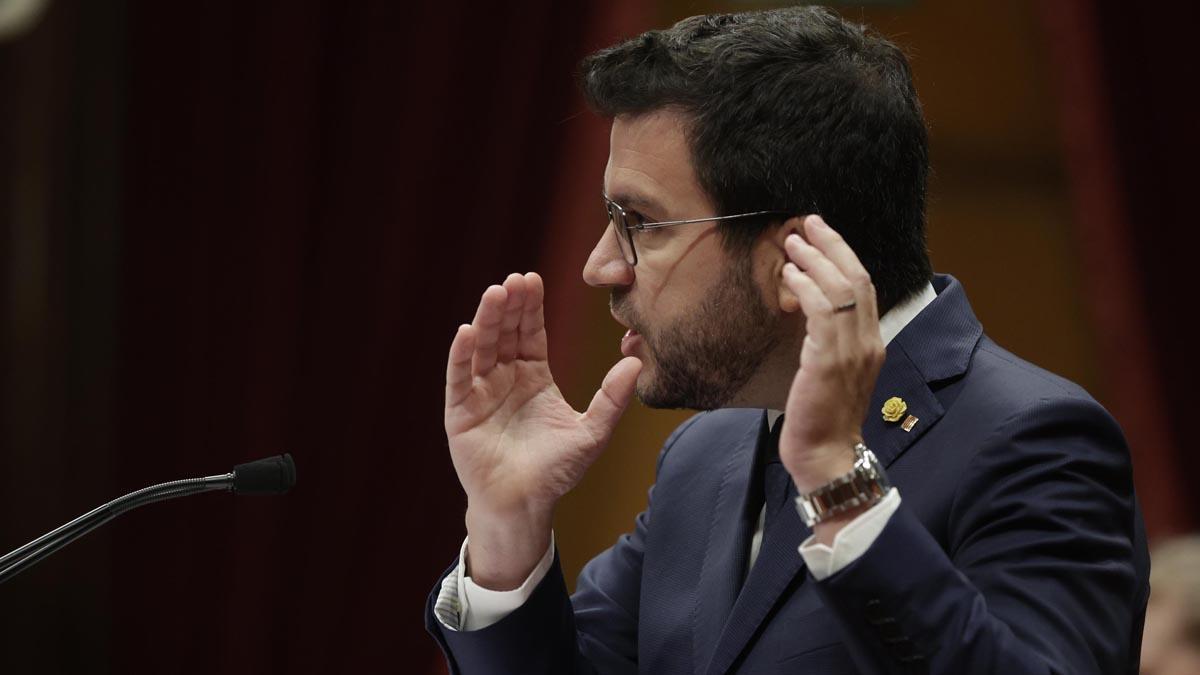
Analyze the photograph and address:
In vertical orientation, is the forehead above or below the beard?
above

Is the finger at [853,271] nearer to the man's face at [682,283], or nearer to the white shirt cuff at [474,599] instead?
the man's face at [682,283]

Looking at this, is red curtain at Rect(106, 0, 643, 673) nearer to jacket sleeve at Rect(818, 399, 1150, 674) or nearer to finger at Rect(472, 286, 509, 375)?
finger at Rect(472, 286, 509, 375)

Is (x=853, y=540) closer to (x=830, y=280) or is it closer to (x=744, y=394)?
(x=830, y=280)

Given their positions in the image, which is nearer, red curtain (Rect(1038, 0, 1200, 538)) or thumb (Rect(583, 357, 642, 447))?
thumb (Rect(583, 357, 642, 447))

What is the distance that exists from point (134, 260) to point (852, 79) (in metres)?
1.87

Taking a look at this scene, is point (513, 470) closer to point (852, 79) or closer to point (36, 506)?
point (852, 79)

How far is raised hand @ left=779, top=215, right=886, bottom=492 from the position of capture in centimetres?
126

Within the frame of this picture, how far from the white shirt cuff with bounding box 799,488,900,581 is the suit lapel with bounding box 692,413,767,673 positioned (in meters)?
0.35

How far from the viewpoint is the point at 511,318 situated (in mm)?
1713

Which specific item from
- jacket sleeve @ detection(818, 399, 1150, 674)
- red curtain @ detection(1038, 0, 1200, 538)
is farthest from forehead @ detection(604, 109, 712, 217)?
red curtain @ detection(1038, 0, 1200, 538)

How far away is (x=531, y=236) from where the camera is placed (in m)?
3.17

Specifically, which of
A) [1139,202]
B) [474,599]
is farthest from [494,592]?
[1139,202]

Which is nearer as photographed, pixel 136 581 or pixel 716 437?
pixel 716 437

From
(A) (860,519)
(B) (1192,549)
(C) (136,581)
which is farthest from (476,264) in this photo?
Result: (A) (860,519)
